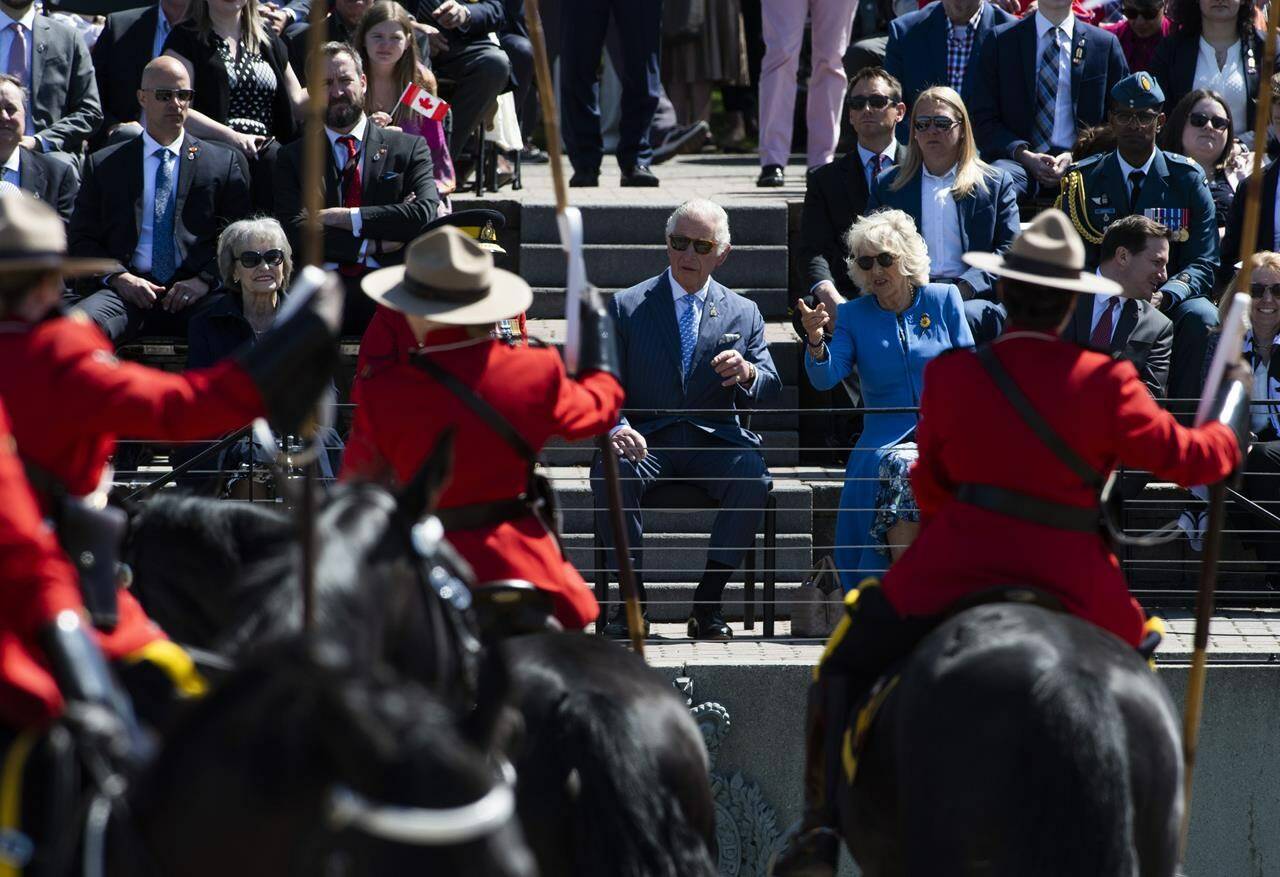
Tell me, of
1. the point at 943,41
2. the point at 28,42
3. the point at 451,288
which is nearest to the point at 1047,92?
the point at 943,41

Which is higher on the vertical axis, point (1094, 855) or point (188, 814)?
point (188, 814)

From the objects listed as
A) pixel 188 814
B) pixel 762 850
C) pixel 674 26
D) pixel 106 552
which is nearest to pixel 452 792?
pixel 188 814

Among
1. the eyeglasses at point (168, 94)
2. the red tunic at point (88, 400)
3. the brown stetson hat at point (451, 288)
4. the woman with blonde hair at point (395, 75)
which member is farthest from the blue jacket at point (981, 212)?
the red tunic at point (88, 400)

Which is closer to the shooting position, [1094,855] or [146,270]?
[1094,855]

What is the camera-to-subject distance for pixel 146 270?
35.3 feet

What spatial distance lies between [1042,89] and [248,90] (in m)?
4.78

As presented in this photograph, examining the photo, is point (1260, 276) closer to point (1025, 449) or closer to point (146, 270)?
point (1025, 449)

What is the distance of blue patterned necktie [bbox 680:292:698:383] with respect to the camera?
9648 mm

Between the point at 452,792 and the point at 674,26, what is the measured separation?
40.5 feet

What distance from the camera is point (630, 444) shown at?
915 cm

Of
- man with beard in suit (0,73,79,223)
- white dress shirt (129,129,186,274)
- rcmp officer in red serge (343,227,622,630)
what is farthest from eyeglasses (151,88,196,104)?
rcmp officer in red serge (343,227,622,630)

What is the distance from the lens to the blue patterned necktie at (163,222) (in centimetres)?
1072

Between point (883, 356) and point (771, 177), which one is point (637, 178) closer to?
point (771, 177)

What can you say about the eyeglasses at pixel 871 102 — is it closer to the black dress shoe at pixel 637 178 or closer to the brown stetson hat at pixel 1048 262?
the black dress shoe at pixel 637 178
